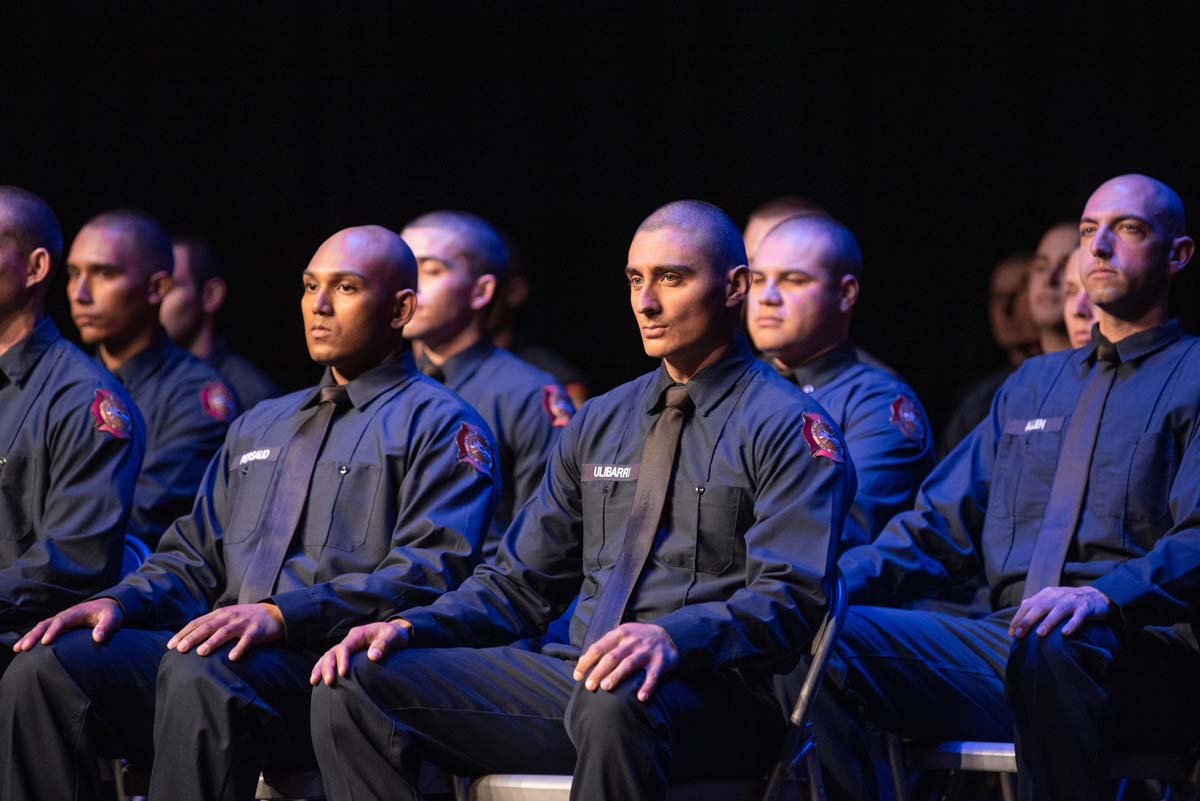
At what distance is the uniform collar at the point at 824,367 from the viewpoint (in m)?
4.61

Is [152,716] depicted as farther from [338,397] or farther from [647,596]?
[647,596]

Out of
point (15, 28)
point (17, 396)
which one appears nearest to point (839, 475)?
point (17, 396)

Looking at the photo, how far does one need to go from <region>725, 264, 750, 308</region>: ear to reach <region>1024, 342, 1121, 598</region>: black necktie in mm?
778

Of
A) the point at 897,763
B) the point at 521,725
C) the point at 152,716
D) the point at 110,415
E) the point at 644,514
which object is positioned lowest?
the point at 897,763

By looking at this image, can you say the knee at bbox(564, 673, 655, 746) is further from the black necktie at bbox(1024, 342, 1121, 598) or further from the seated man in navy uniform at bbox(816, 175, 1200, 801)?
the black necktie at bbox(1024, 342, 1121, 598)

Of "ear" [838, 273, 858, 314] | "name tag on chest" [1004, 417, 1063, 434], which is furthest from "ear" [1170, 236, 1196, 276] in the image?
"ear" [838, 273, 858, 314]

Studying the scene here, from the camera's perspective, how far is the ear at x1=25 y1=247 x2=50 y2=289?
447 centimetres

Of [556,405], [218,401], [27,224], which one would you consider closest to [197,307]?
[218,401]

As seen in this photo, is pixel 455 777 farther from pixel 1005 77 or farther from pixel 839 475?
pixel 1005 77

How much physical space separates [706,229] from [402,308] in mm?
943

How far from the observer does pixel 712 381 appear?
134 inches

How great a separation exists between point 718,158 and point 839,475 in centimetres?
287

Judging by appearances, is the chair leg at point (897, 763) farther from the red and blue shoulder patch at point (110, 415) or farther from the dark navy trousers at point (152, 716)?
the red and blue shoulder patch at point (110, 415)

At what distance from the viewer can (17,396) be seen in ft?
14.1
